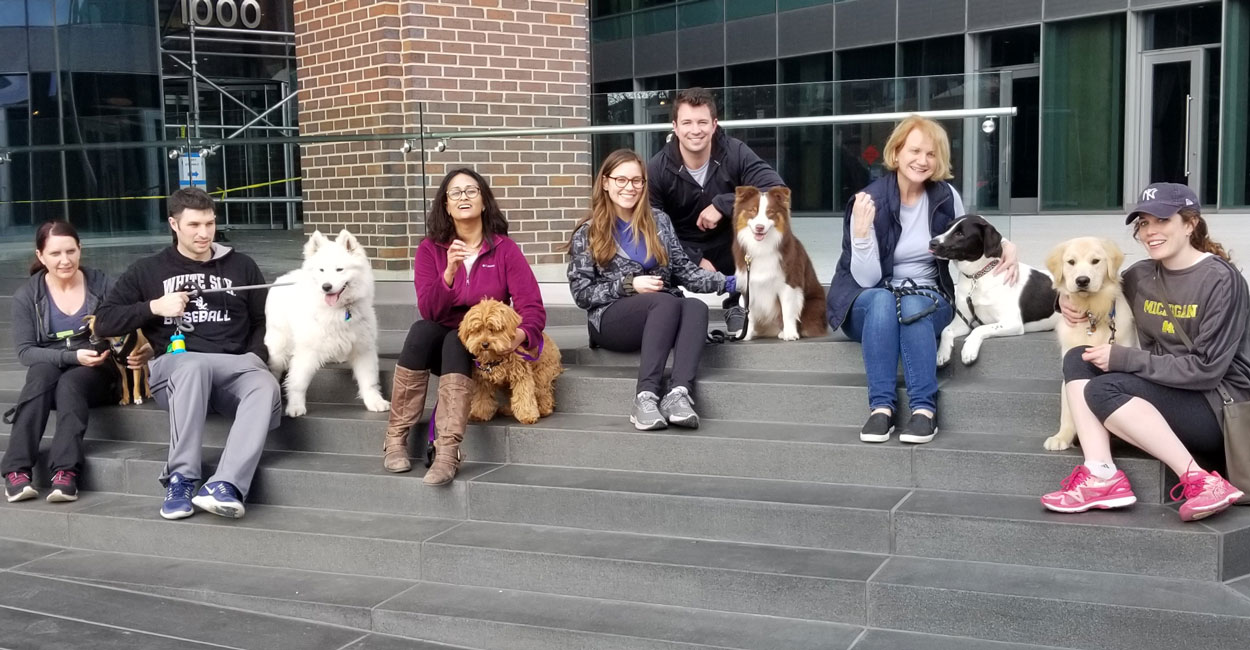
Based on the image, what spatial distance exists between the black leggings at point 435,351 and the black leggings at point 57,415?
1.73 meters

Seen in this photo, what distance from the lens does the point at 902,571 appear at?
3.70 metres

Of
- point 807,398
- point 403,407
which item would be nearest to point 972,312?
Result: point 807,398

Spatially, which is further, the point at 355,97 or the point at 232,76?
the point at 232,76

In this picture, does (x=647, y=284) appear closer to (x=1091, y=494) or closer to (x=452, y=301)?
(x=452, y=301)

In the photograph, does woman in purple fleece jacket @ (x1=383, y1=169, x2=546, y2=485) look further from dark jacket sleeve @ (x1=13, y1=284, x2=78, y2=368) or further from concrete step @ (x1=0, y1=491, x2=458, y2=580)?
dark jacket sleeve @ (x1=13, y1=284, x2=78, y2=368)

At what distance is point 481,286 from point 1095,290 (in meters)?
2.60

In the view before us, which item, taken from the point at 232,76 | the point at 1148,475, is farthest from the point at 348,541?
the point at 232,76

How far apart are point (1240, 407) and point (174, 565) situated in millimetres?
4154

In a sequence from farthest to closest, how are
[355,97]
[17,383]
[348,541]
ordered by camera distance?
[355,97]
[17,383]
[348,541]

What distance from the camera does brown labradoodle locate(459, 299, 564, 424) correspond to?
4.64m

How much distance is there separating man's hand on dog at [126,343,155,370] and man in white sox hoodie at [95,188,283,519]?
0.18 meters

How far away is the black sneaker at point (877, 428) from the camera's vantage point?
4.38 meters

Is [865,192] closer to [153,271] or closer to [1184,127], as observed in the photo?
[153,271]

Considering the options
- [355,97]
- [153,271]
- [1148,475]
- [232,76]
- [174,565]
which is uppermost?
[232,76]
